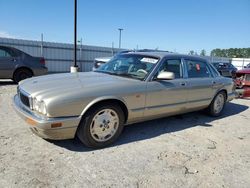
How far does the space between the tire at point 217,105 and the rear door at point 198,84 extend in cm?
24

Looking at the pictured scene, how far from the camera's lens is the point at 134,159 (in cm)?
347

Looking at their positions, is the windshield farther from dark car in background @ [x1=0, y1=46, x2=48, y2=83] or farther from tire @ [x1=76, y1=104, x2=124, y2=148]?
dark car in background @ [x1=0, y1=46, x2=48, y2=83]

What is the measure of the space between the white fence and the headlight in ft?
42.5

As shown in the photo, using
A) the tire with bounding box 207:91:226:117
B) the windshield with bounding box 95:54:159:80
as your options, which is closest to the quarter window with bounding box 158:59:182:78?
the windshield with bounding box 95:54:159:80

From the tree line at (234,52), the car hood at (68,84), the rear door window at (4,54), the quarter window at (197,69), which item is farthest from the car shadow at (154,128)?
the tree line at (234,52)

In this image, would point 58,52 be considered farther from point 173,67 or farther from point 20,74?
point 173,67

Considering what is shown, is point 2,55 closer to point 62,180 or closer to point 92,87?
point 92,87

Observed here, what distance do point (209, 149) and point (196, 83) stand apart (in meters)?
1.64

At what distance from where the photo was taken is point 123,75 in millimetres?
4480

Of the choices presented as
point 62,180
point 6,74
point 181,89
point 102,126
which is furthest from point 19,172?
point 6,74

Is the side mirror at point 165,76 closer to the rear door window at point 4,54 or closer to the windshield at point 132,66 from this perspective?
the windshield at point 132,66

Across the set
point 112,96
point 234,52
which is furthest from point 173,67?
point 234,52

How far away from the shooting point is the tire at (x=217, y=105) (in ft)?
19.5

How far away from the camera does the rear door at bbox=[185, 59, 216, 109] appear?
512cm
